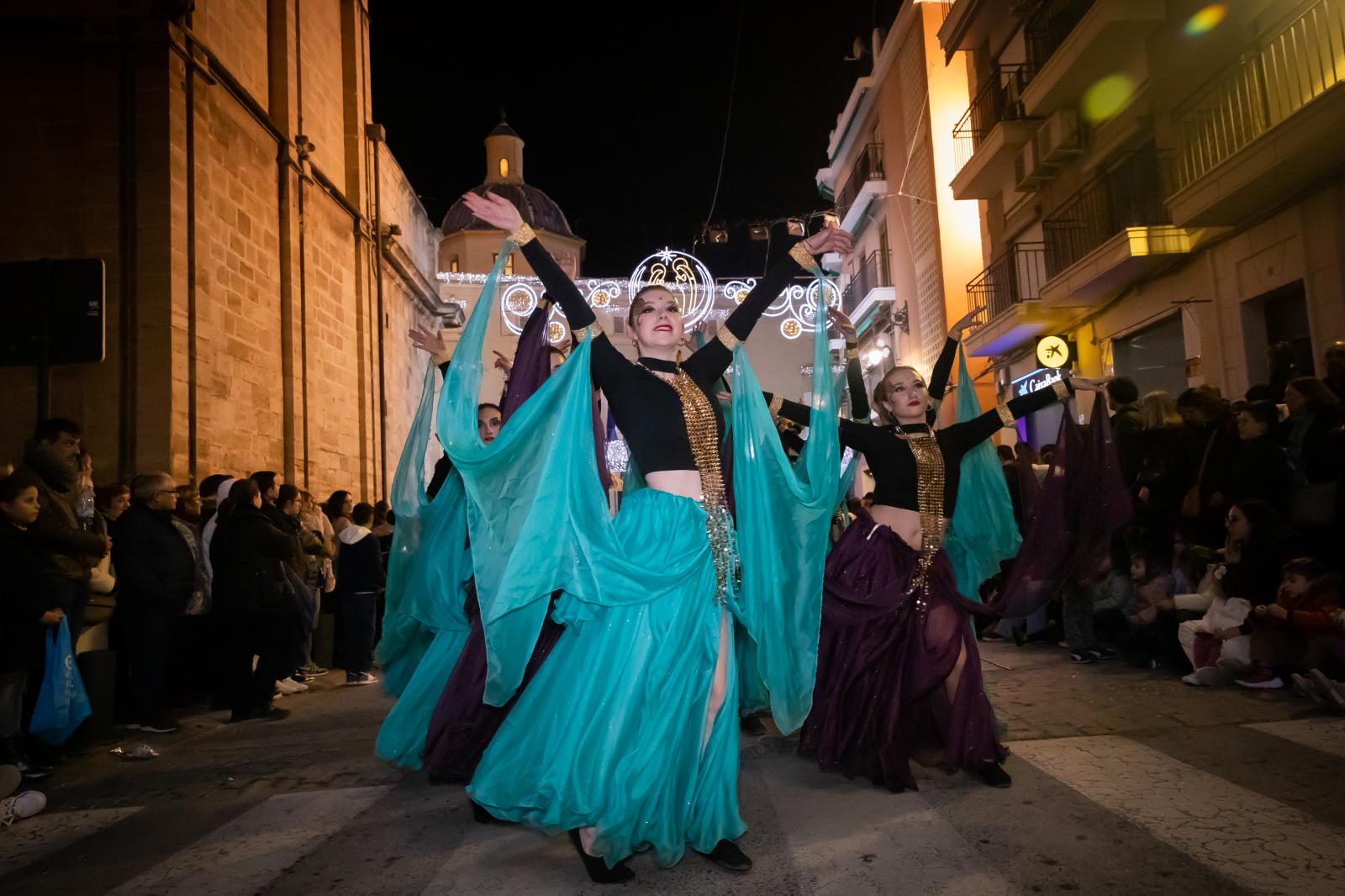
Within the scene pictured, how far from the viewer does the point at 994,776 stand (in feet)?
14.3

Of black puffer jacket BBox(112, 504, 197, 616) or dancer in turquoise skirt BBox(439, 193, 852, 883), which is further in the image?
black puffer jacket BBox(112, 504, 197, 616)

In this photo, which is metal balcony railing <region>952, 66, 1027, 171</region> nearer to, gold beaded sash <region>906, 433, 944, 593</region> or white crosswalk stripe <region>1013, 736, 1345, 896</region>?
gold beaded sash <region>906, 433, 944, 593</region>

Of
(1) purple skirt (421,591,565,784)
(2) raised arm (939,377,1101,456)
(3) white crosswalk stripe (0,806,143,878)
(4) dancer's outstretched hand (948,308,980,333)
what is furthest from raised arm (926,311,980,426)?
(3) white crosswalk stripe (0,806,143,878)

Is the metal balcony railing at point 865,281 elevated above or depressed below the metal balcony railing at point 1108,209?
above

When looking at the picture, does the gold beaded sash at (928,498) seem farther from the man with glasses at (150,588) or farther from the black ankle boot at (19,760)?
the man with glasses at (150,588)

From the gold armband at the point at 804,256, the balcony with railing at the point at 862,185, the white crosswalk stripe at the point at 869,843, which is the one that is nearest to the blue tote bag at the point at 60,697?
the white crosswalk stripe at the point at 869,843

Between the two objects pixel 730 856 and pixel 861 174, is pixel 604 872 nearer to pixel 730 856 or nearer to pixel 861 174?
pixel 730 856

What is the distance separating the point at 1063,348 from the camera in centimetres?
1748

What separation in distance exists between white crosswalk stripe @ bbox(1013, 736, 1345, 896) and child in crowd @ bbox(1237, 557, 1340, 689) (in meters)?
1.92

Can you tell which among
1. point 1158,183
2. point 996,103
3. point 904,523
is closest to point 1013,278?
point 996,103

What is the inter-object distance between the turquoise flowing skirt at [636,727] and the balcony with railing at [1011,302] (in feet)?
49.6

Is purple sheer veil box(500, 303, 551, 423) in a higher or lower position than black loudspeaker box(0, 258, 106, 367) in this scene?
lower

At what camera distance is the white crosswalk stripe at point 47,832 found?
4.15 m

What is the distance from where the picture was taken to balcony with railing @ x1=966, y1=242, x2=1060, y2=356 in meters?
18.3
